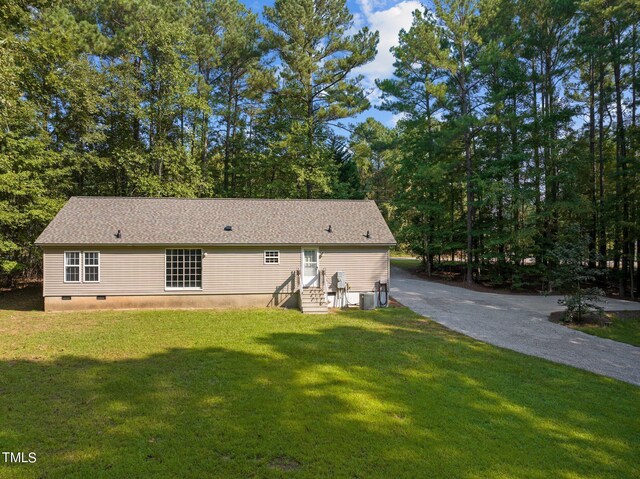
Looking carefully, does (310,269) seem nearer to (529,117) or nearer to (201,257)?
(201,257)

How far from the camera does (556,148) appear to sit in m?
21.6

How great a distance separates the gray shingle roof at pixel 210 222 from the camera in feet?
47.4

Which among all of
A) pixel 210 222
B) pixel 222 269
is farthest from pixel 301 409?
pixel 210 222

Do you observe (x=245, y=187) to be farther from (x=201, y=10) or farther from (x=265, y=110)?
(x=201, y=10)

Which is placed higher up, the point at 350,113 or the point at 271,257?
the point at 350,113

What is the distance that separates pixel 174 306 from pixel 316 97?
1795cm

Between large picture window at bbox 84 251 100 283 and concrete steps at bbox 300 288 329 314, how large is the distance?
852 cm

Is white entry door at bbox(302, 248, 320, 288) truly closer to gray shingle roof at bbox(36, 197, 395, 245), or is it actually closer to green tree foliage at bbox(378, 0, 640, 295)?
gray shingle roof at bbox(36, 197, 395, 245)

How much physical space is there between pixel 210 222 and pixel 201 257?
72.0 inches

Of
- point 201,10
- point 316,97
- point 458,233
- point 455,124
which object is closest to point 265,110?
point 316,97

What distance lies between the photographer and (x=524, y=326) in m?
12.6

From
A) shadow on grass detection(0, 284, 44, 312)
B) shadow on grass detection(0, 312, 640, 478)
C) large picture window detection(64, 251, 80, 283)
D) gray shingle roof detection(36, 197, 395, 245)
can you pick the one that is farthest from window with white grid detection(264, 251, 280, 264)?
shadow on grass detection(0, 284, 44, 312)

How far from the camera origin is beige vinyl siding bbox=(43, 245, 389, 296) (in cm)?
1405

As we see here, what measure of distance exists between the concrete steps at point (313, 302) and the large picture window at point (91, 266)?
8523 millimetres
